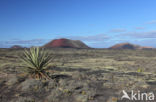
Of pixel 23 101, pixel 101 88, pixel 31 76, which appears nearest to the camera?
pixel 23 101

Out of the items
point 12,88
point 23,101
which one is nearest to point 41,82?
point 12,88

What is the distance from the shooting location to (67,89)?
8.31 meters

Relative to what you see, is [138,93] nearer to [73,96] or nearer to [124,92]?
[124,92]

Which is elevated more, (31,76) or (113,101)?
(31,76)

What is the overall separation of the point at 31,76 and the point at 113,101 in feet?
17.1

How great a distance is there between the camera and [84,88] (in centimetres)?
864

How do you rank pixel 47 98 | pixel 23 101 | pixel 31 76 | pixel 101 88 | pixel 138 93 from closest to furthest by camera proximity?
pixel 23 101, pixel 47 98, pixel 138 93, pixel 101 88, pixel 31 76

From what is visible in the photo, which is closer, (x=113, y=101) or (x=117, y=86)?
(x=113, y=101)

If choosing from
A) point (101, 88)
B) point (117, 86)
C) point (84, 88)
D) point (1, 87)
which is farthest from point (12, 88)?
point (117, 86)

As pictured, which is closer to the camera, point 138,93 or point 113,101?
point 113,101

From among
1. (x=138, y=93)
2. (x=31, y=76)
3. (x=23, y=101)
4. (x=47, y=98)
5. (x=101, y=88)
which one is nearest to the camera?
(x=23, y=101)

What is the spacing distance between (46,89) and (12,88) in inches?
65.9

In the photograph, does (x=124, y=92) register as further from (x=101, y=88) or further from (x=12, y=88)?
(x=12, y=88)

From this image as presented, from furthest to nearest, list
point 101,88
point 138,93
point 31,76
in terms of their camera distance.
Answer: point 31,76 < point 101,88 < point 138,93
